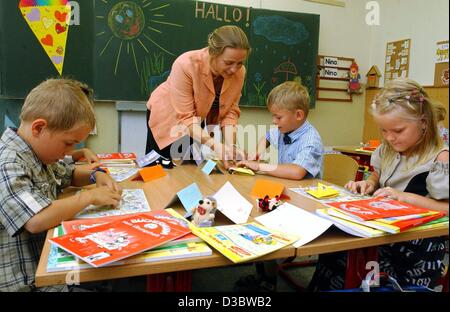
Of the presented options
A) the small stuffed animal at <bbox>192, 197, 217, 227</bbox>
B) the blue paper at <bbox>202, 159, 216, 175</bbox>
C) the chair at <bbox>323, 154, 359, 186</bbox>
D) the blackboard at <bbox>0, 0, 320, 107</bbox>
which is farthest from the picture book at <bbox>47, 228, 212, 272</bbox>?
the blackboard at <bbox>0, 0, 320, 107</bbox>

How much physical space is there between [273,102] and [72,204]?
1.07 metres

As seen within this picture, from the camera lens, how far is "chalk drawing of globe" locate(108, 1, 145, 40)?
2896 mm

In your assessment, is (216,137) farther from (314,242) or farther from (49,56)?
(49,56)

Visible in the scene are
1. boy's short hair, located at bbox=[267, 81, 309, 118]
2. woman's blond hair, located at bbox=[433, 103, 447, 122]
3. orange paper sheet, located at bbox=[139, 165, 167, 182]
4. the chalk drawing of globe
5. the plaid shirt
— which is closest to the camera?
woman's blond hair, located at bbox=[433, 103, 447, 122]

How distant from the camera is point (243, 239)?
0.74 metres

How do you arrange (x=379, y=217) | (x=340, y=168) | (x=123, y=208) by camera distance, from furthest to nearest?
1. (x=340, y=168)
2. (x=123, y=208)
3. (x=379, y=217)

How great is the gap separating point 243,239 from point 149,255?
7.9 inches

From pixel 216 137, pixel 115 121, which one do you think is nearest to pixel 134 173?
pixel 216 137

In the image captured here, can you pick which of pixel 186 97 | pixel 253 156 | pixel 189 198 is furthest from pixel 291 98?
pixel 189 198

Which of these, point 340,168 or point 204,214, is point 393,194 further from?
point 340,168

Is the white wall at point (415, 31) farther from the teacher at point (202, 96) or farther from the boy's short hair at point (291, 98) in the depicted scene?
the teacher at point (202, 96)

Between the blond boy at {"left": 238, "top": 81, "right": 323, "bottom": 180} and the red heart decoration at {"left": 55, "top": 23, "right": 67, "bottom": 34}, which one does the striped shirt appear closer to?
the blond boy at {"left": 238, "top": 81, "right": 323, "bottom": 180}

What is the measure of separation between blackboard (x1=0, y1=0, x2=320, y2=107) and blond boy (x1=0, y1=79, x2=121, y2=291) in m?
2.08

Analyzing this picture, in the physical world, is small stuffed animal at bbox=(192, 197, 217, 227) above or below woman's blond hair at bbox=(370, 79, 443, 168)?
below
